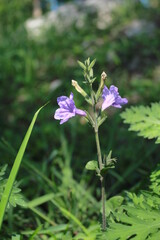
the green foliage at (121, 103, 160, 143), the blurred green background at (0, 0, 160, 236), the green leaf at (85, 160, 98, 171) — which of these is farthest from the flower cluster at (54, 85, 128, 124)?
the blurred green background at (0, 0, 160, 236)

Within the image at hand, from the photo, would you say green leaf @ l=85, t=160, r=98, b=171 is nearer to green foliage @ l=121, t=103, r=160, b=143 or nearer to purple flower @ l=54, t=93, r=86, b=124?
purple flower @ l=54, t=93, r=86, b=124

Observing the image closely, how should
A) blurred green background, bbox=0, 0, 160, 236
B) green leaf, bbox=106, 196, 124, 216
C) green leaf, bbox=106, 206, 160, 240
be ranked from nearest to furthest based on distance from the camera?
green leaf, bbox=106, 206, 160, 240
green leaf, bbox=106, 196, 124, 216
blurred green background, bbox=0, 0, 160, 236

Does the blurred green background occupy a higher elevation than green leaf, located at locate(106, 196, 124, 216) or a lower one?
higher

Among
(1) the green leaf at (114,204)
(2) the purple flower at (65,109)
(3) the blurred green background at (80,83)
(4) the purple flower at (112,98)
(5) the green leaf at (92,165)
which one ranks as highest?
(3) the blurred green background at (80,83)

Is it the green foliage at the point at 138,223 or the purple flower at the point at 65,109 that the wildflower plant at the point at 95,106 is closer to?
the purple flower at the point at 65,109

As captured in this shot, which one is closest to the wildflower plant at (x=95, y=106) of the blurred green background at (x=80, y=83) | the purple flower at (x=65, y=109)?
the purple flower at (x=65, y=109)

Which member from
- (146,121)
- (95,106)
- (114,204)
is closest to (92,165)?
(95,106)

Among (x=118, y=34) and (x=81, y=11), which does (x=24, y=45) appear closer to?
(x=118, y=34)

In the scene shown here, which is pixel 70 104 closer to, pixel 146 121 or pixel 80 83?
pixel 146 121
